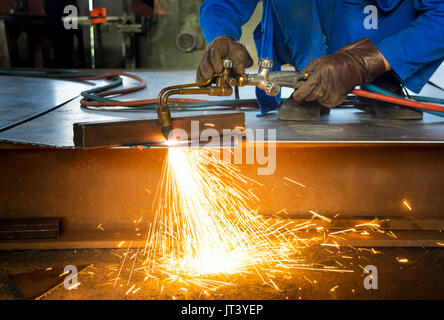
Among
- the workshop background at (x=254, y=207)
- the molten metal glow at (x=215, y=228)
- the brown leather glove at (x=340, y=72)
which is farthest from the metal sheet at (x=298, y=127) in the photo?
the molten metal glow at (x=215, y=228)

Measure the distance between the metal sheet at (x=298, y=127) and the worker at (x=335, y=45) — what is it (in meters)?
0.10

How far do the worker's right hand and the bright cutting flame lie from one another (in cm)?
41

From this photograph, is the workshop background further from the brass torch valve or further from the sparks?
the brass torch valve

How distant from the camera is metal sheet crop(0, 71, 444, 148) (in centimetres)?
159

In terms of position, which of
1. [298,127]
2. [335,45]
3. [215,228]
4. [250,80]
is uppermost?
[335,45]

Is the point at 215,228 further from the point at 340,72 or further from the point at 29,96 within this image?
the point at 29,96

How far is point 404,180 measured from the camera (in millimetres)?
1650

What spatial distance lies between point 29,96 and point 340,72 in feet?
6.45

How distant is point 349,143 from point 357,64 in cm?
52

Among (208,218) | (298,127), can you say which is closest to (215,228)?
(208,218)

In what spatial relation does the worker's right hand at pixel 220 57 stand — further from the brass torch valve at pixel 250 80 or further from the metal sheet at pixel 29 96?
the metal sheet at pixel 29 96

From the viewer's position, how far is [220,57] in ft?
5.92

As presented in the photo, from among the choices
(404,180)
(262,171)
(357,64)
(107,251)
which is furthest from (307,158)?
(107,251)

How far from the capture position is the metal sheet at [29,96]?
2123 mm
